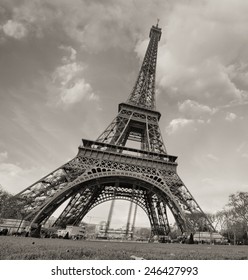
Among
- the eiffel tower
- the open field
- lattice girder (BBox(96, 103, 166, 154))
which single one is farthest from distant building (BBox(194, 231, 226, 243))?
the open field

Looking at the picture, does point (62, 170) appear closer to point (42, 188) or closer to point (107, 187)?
point (42, 188)

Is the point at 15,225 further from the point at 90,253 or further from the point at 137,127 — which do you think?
the point at 137,127

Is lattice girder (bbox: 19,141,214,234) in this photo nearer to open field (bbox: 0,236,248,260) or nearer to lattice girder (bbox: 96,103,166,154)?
lattice girder (bbox: 96,103,166,154)

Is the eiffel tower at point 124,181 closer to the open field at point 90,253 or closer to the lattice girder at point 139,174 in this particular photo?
the lattice girder at point 139,174

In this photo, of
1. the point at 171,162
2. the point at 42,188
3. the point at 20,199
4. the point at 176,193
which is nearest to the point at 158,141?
the point at 171,162

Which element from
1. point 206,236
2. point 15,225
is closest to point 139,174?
point 206,236

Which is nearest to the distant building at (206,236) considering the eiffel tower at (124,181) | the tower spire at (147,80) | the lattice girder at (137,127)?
the eiffel tower at (124,181)

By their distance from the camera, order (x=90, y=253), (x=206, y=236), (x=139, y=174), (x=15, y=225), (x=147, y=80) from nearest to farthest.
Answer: (x=90, y=253) → (x=15, y=225) → (x=206, y=236) → (x=139, y=174) → (x=147, y=80)
